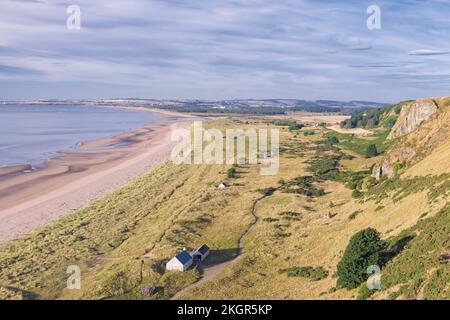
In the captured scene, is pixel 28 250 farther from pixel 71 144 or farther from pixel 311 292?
pixel 71 144

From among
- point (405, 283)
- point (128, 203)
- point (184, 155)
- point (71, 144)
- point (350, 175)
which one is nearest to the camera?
point (405, 283)

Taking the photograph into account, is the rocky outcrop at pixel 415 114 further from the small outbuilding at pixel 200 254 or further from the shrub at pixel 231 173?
the small outbuilding at pixel 200 254

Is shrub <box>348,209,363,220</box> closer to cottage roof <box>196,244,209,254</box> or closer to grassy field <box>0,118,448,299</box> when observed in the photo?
grassy field <box>0,118,448,299</box>

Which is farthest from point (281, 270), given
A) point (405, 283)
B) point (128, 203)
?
point (128, 203)

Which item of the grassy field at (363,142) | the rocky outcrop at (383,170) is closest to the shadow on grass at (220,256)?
the rocky outcrop at (383,170)

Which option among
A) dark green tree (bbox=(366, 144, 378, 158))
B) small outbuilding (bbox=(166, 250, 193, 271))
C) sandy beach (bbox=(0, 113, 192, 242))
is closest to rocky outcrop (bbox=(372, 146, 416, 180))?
small outbuilding (bbox=(166, 250, 193, 271))

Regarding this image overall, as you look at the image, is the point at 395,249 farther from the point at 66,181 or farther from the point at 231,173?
the point at 66,181
